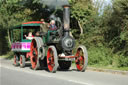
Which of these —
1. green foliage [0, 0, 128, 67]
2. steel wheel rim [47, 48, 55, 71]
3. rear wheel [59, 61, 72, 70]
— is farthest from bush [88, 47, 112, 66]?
steel wheel rim [47, 48, 55, 71]

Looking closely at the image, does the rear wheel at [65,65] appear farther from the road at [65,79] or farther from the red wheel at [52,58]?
the road at [65,79]

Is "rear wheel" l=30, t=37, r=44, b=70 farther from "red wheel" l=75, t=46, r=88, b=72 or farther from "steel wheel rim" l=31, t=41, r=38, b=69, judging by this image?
"red wheel" l=75, t=46, r=88, b=72

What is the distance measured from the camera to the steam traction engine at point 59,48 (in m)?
11.8

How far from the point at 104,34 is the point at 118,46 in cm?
237

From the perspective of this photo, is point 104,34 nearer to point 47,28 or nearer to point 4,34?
point 47,28

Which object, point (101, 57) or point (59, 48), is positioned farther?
point (101, 57)

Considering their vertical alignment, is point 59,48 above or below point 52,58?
above

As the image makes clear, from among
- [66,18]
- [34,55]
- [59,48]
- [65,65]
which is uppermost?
[66,18]

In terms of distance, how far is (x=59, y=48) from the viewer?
12.1 meters

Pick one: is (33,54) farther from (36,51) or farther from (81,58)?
(81,58)

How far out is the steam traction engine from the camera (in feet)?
38.6

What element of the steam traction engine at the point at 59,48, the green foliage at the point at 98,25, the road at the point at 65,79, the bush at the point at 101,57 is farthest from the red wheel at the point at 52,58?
the bush at the point at 101,57

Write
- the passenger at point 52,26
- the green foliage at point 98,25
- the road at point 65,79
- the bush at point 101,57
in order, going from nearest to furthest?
the road at point 65,79, the passenger at point 52,26, the bush at point 101,57, the green foliage at point 98,25

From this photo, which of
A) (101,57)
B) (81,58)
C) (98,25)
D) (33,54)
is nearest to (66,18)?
(81,58)
